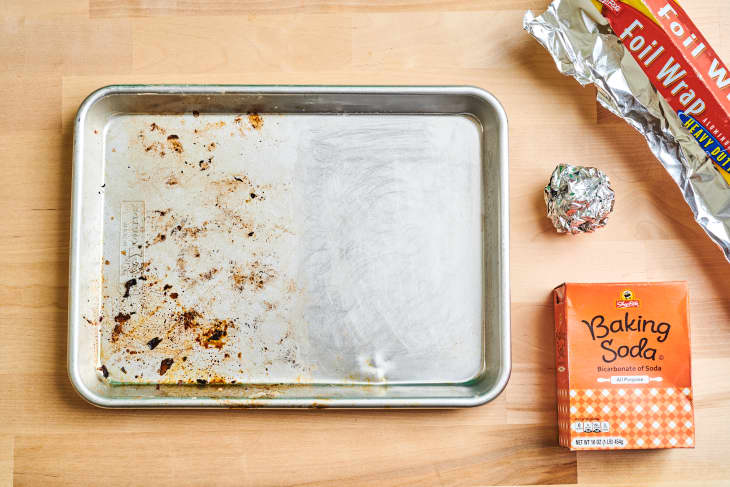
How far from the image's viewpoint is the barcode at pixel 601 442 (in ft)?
2.55

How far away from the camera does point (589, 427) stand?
30.7 inches

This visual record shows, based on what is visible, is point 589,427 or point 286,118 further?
point 286,118

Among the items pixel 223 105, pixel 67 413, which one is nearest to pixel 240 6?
pixel 223 105

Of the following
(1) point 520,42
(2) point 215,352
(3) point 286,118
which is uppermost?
(1) point 520,42

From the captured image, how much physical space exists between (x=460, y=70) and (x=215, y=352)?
0.59m

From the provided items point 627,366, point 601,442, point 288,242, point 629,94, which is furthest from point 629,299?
point 288,242

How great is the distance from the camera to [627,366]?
2.58 feet

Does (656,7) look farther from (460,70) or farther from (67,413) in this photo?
(67,413)

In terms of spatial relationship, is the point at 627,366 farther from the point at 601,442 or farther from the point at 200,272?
the point at 200,272

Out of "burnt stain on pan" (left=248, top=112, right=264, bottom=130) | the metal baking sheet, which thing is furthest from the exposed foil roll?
"burnt stain on pan" (left=248, top=112, right=264, bottom=130)

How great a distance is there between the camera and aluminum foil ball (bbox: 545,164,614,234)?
0.81 meters

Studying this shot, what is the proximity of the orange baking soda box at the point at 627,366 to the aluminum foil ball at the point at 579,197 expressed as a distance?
100 millimetres

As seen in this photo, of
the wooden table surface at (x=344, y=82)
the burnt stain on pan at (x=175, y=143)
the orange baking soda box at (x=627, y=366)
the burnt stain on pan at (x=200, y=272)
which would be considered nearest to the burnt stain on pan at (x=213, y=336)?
the burnt stain on pan at (x=200, y=272)

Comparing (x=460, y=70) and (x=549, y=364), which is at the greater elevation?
(x=460, y=70)
